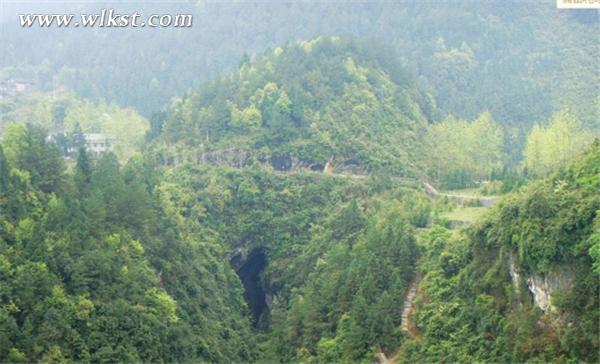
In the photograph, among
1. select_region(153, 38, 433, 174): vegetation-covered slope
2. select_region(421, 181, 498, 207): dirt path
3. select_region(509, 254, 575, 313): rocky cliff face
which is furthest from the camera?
select_region(153, 38, 433, 174): vegetation-covered slope

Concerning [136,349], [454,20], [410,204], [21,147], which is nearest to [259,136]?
[410,204]

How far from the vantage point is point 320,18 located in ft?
237

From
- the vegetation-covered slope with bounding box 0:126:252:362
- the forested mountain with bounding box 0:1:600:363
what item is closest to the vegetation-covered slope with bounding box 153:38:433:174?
the forested mountain with bounding box 0:1:600:363

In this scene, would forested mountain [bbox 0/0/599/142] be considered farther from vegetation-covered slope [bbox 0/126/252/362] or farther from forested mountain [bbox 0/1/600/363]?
vegetation-covered slope [bbox 0/126/252/362]

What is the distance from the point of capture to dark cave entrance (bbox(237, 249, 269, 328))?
38.8 m

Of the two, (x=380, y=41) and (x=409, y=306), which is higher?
(x=380, y=41)

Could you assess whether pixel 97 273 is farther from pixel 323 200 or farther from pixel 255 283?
pixel 323 200

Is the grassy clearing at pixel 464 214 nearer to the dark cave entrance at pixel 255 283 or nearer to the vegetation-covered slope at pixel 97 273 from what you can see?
the vegetation-covered slope at pixel 97 273

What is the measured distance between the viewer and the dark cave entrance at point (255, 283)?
38812 mm

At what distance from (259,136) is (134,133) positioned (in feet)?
39.2

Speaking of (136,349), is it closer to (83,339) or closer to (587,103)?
(83,339)

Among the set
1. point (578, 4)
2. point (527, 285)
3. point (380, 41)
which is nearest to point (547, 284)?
point (527, 285)

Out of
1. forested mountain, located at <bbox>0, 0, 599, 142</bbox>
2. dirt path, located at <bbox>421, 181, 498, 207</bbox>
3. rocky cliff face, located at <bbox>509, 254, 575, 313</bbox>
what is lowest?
dirt path, located at <bbox>421, 181, 498, 207</bbox>

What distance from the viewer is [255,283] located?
4053 centimetres
